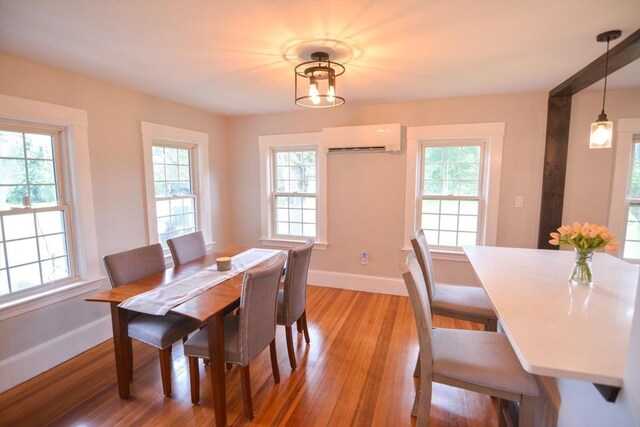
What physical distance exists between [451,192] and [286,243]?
2192 mm

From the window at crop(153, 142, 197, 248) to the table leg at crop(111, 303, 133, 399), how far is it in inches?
60.9

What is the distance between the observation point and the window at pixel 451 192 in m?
3.30

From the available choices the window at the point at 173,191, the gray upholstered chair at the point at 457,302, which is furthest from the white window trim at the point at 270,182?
the gray upholstered chair at the point at 457,302

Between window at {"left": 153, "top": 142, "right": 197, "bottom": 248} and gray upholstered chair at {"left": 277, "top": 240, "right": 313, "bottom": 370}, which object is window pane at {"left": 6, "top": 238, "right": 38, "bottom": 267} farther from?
gray upholstered chair at {"left": 277, "top": 240, "right": 313, "bottom": 370}

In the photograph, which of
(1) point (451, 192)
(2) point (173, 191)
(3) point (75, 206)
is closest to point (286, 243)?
(2) point (173, 191)

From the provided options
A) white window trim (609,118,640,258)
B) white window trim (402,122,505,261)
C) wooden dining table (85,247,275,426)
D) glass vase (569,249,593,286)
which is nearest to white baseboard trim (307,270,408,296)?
white window trim (402,122,505,261)

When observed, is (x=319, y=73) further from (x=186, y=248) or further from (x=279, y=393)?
(x=279, y=393)

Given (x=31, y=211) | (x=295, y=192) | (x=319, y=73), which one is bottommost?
(x=31, y=211)

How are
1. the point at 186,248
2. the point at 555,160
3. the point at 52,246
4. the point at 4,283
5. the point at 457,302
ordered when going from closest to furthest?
1. the point at 457,302
2. the point at 4,283
3. the point at 52,246
4. the point at 186,248
5. the point at 555,160

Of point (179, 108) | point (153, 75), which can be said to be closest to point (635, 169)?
point (153, 75)

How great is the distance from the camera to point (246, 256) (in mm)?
2701

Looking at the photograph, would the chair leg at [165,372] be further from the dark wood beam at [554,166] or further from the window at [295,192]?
the dark wood beam at [554,166]

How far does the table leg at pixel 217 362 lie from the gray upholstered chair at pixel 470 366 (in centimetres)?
106

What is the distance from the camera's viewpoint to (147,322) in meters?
1.93
